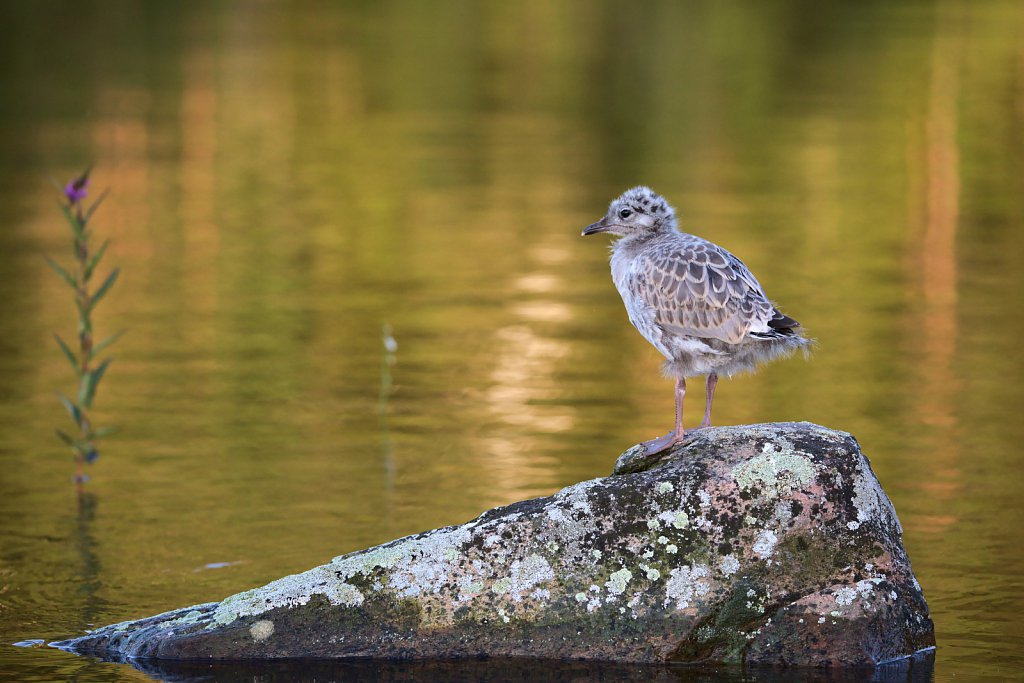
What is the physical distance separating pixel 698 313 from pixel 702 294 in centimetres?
10

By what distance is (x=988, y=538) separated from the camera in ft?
40.0

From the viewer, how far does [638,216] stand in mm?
10656

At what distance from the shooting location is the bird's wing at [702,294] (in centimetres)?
968

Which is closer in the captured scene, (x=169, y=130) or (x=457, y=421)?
(x=457, y=421)

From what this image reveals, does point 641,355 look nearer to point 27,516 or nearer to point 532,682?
→ point 27,516

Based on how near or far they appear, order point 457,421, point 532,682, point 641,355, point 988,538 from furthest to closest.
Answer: point 641,355, point 457,421, point 988,538, point 532,682

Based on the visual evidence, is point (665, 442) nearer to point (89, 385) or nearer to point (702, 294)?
point (702, 294)

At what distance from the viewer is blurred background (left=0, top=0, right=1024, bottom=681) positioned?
1247cm

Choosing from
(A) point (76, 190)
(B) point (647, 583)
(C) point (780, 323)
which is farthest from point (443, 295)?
(B) point (647, 583)

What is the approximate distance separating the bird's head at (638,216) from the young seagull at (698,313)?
21 cm

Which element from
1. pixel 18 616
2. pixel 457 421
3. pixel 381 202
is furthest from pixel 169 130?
pixel 18 616

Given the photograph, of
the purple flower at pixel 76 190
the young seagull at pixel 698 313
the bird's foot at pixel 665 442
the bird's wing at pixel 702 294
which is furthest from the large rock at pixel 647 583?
the purple flower at pixel 76 190

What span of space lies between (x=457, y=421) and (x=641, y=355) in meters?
3.07

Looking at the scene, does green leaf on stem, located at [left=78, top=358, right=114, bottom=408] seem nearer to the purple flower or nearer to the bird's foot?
the purple flower
